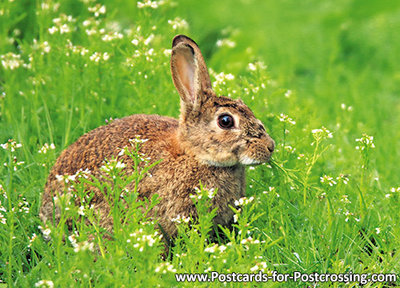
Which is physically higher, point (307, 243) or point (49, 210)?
point (49, 210)

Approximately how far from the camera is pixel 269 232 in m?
4.25

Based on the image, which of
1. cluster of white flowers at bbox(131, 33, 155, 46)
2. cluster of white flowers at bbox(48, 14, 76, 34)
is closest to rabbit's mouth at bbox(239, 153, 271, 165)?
cluster of white flowers at bbox(131, 33, 155, 46)

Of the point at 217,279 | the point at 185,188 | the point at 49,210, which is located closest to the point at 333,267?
the point at 217,279

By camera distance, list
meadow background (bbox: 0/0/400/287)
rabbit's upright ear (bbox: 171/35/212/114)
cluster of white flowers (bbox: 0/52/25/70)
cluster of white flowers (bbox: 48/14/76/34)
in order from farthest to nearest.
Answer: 1. cluster of white flowers (bbox: 0/52/25/70)
2. cluster of white flowers (bbox: 48/14/76/34)
3. rabbit's upright ear (bbox: 171/35/212/114)
4. meadow background (bbox: 0/0/400/287)

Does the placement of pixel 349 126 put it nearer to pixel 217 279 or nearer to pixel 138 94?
pixel 138 94

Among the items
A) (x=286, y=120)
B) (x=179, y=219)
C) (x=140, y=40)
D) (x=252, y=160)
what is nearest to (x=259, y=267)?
(x=179, y=219)

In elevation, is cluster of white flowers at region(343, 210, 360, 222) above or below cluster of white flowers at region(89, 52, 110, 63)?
below

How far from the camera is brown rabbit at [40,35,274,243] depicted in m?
4.39

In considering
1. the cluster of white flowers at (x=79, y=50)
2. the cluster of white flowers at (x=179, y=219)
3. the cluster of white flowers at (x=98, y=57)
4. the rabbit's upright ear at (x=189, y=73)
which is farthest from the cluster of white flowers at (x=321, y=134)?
the cluster of white flowers at (x=79, y=50)

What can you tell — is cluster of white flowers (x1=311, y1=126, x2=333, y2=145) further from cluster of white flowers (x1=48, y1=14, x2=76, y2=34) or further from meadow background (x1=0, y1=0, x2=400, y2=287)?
cluster of white flowers (x1=48, y1=14, x2=76, y2=34)

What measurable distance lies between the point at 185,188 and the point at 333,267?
47.4 inches

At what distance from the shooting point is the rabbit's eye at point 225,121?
14.7 feet

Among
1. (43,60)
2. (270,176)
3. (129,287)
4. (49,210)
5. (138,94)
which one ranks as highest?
(43,60)

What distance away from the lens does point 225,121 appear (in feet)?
14.7
